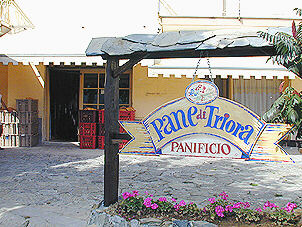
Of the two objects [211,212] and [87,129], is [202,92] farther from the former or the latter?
[87,129]

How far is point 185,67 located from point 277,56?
5337 mm

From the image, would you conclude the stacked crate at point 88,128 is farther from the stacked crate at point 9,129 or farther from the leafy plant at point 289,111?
the leafy plant at point 289,111

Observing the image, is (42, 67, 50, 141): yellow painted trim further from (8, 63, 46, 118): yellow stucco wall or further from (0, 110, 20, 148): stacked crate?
(0, 110, 20, 148): stacked crate

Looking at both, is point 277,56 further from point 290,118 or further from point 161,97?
point 161,97

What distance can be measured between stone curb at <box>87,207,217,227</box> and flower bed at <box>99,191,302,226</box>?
72 millimetres

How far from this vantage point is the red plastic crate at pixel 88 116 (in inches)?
420

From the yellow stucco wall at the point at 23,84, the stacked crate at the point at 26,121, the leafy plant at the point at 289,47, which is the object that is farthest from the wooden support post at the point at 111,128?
the yellow stucco wall at the point at 23,84

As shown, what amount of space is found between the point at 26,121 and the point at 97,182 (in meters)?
5.58

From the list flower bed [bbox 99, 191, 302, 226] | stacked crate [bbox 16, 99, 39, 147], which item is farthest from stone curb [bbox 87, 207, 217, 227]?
stacked crate [bbox 16, 99, 39, 147]

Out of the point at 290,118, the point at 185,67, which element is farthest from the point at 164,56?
the point at 185,67

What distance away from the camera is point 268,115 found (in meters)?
4.33

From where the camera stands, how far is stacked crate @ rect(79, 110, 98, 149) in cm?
1066

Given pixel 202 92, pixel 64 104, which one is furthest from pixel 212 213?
pixel 64 104

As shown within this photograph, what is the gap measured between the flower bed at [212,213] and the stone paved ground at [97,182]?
29.9 inches
